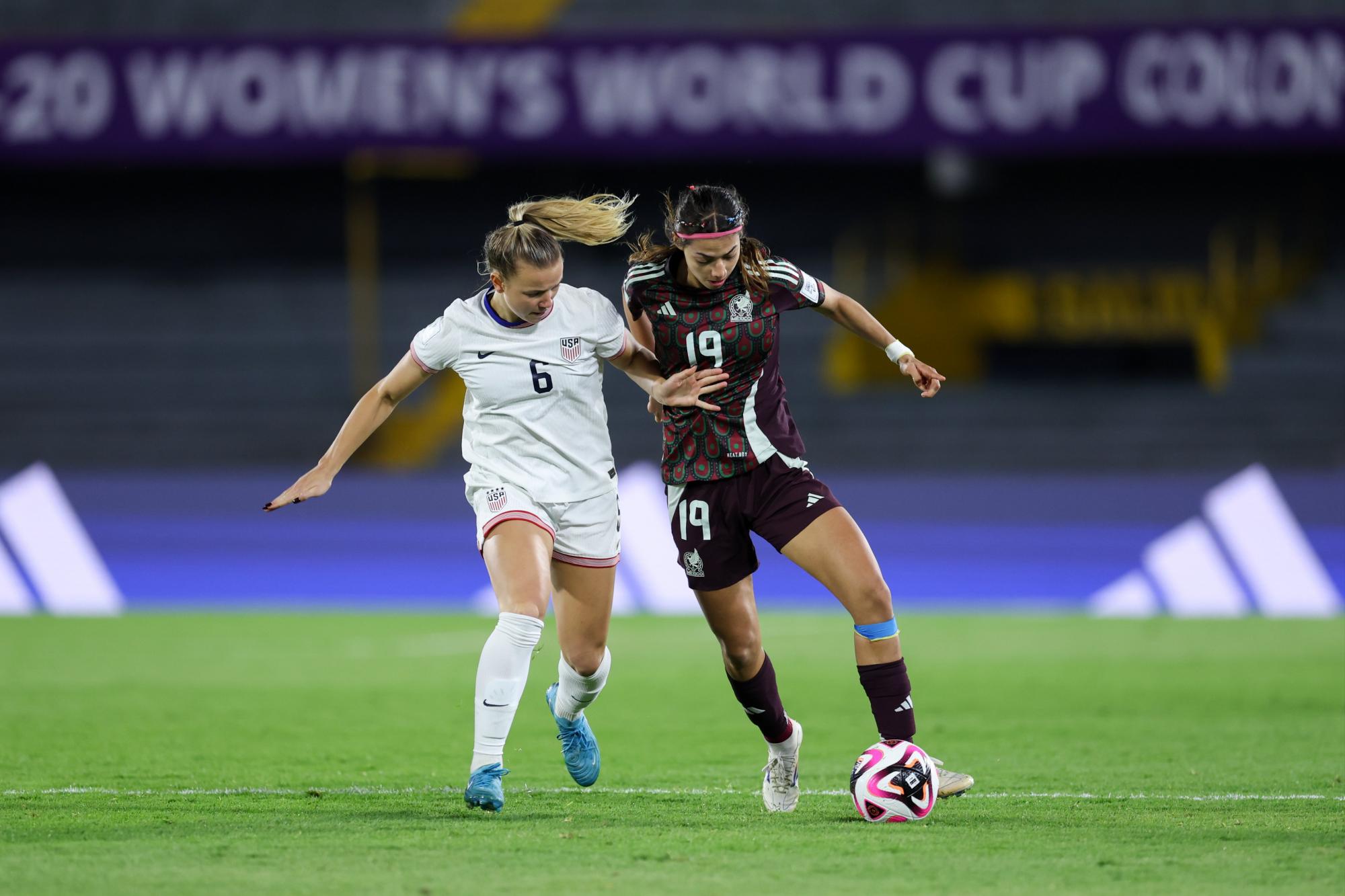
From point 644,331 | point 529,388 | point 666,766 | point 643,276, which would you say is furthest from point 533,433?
point 666,766

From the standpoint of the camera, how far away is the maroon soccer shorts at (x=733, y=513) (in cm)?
605

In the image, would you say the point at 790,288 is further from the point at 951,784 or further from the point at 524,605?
the point at 951,784

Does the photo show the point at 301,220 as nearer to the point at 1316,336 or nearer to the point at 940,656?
the point at 1316,336

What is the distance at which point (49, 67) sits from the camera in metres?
18.7

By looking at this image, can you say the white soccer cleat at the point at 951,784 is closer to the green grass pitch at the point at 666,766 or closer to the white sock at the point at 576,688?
the green grass pitch at the point at 666,766

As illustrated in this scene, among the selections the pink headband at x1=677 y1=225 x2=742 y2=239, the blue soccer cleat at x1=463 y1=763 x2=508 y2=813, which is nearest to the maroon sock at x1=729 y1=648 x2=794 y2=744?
the blue soccer cleat at x1=463 y1=763 x2=508 y2=813

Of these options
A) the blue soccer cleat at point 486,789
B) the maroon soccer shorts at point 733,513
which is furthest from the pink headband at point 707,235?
the blue soccer cleat at point 486,789

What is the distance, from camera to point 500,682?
5859 millimetres

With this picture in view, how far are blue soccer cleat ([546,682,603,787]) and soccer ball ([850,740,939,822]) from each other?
110 cm

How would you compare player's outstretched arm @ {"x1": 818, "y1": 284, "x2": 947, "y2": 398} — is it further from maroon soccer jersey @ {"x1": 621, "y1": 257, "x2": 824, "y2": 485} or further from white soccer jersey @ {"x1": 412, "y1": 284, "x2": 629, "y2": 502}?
white soccer jersey @ {"x1": 412, "y1": 284, "x2": 629, "y2": 502}

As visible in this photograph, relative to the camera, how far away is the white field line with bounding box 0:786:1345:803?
6.29 m

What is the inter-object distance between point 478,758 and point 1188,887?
7.41 feet

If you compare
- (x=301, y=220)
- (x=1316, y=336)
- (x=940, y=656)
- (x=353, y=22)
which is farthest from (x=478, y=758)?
(x=301, y=220)

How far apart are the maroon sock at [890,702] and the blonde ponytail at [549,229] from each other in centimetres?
166
